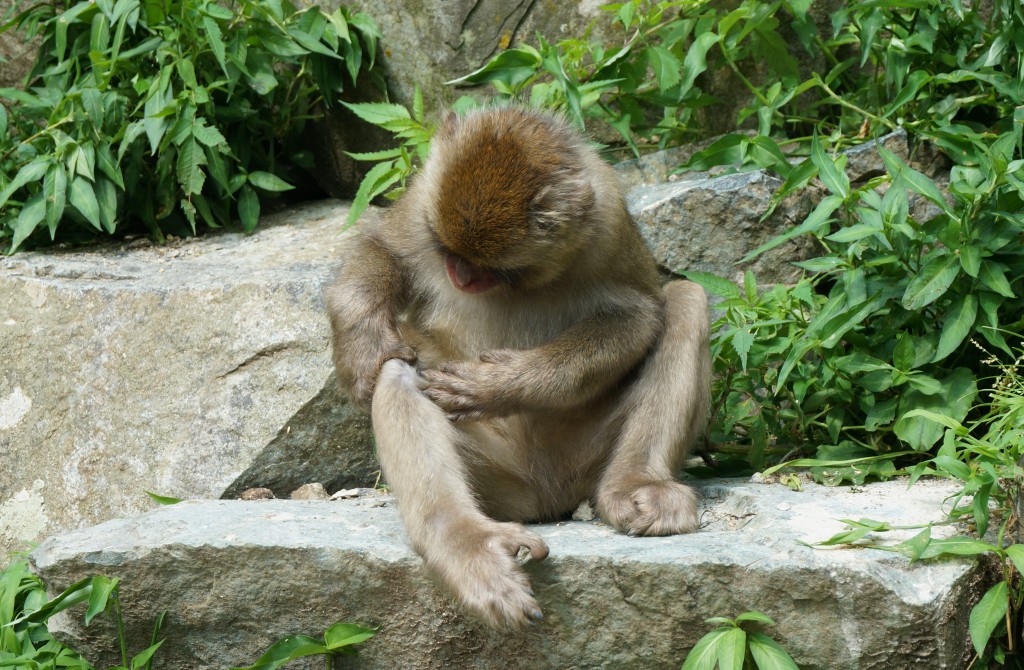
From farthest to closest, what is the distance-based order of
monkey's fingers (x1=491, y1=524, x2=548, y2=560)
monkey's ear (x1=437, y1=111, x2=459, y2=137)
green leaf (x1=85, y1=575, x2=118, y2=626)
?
monkey's ear (x1=437, y1=111, x2=459, y2=137) → green leaf (x1=85, y1=575, x2=118, y2=626) → monkey's fingers (x1=491, y1=524, x2=548, y2=560)

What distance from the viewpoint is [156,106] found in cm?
652

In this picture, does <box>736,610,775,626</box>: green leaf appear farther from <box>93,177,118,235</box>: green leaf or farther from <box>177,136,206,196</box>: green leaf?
<box>93,177,118,235</box>: green leaf

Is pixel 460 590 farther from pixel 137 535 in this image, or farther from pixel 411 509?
pixel 137 535

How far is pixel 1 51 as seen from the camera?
7414mm

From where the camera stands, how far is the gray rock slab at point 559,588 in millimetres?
3561

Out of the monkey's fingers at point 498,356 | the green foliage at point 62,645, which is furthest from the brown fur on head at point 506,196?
the green foliage at point 62,645

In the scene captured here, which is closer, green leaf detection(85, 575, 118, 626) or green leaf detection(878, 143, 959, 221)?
green leaf detection(85, 575, 118, 626)

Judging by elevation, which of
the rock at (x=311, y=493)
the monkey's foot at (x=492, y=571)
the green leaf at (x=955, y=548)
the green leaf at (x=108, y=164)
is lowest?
the rock at (x=311, y=493)

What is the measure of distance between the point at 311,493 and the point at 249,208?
2.12 metres

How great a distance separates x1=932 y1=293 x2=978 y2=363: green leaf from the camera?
185 inches

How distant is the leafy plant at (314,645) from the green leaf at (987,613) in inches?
77.4

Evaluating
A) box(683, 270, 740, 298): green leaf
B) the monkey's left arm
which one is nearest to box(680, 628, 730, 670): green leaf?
the monkey's left arm

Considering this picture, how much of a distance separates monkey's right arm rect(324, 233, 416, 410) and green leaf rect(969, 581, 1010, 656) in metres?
2.25

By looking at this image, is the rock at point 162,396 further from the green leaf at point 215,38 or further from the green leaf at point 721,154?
the green leaf at point 721,154
